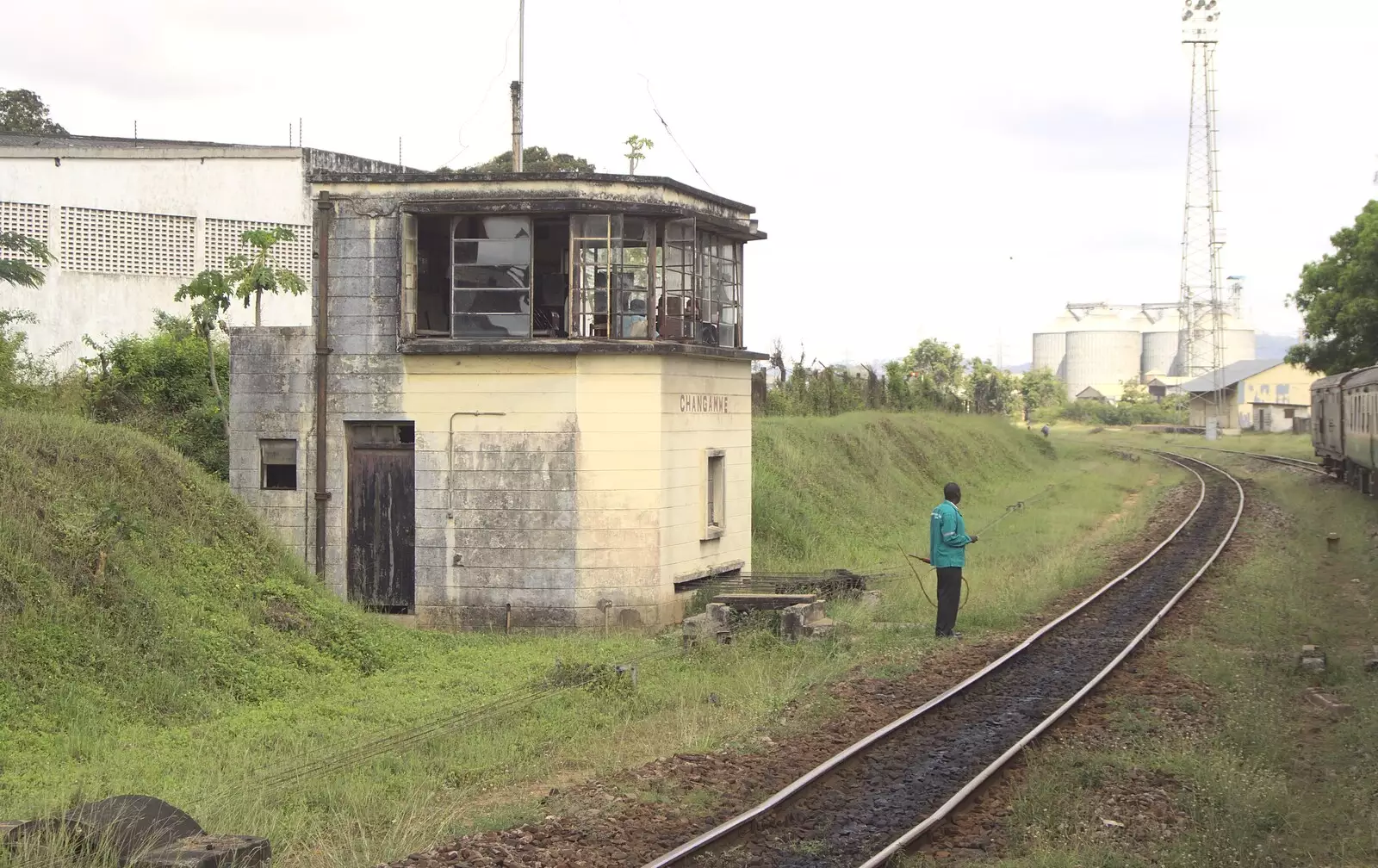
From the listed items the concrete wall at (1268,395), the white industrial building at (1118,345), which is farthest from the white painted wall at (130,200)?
the white industrial building at (1118,345)

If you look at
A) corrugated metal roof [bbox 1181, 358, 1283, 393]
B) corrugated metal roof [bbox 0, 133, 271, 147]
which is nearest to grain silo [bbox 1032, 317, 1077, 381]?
corrugated metal roof [bbox 1181, 358, 1283, 393]

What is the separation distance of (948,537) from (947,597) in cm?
71

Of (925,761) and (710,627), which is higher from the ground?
(710,627)

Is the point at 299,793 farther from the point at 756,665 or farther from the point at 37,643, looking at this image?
the point at 756,665

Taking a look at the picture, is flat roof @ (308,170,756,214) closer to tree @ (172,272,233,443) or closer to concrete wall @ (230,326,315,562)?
concrete wall @ (230,326,315,562)

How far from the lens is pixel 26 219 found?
107ft

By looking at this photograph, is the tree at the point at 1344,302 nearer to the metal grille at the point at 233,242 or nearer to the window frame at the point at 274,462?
the metal grille at the point at 233,242

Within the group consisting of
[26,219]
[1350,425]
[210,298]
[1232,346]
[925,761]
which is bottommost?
[925,761]

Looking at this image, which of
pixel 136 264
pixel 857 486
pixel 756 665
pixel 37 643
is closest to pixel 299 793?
pixel 37 643

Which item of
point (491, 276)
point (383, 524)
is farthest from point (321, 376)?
point (491, 276)

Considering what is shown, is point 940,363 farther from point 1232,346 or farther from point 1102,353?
point 1102,353

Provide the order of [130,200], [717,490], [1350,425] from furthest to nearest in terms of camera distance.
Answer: [130,200]
[1350,425]
[717,490]

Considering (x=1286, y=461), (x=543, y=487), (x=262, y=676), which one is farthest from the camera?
(x=1286, y=461)

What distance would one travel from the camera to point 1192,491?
3728 cm
